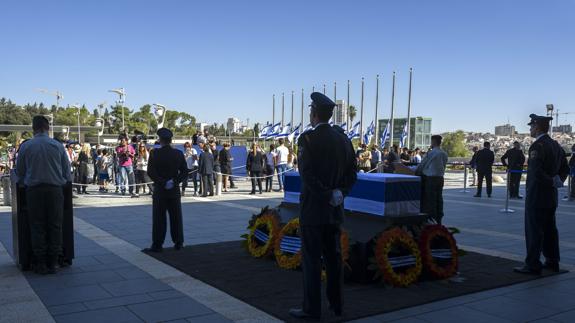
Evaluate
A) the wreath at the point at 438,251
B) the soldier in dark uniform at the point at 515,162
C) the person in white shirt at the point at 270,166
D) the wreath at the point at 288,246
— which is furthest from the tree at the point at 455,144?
the wreath at the point at 288,246

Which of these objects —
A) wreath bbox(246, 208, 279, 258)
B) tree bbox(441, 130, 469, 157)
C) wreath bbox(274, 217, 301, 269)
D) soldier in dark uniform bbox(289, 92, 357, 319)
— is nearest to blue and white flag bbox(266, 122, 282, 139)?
wreath bbox(246, 208, 279, 258)

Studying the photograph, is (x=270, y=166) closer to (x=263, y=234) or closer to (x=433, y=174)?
(x=433, y=174)

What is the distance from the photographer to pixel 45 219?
605cm

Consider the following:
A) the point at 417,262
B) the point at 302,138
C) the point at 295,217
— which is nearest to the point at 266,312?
the point at 302,138

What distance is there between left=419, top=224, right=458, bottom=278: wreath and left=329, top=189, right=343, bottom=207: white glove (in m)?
Result: 2.06

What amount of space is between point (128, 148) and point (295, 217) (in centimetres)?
1026

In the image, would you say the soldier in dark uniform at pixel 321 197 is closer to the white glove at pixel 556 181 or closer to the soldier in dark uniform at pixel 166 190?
the white glove at pixel 556 181

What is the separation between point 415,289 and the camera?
5.47m

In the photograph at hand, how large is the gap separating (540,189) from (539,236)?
0.56m

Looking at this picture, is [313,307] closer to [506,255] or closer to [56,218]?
[56,218]

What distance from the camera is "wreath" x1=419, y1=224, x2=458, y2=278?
19.1 feet

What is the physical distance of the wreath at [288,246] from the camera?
20.5ft

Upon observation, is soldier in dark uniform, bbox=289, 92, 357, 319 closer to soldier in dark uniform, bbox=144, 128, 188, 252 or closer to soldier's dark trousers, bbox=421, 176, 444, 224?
soldier in dark uniform, bbox=144, 128, 188, 252

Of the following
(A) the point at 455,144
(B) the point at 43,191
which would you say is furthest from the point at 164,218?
(A) the point at 455,144
